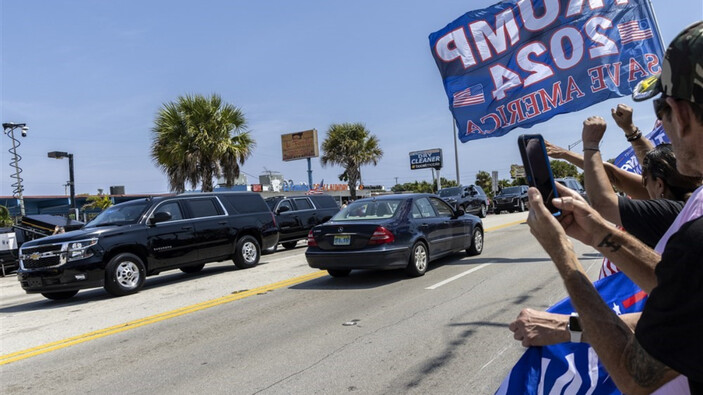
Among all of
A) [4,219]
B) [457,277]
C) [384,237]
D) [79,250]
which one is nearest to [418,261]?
[457,277]

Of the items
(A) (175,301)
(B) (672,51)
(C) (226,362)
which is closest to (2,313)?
(A) (175,301)

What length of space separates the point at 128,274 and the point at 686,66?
383 inches

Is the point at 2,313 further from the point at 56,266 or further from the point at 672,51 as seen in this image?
the point at 672,51

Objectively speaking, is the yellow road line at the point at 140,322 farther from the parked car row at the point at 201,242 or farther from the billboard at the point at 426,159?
the billboard at the point at 426,159

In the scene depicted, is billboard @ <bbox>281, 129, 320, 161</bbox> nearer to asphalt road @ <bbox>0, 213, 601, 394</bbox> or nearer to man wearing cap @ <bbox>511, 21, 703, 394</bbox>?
asphalt road @ <bbox>0, 213, 601, 394</bbox>

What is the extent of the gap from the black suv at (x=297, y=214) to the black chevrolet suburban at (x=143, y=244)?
4166 mm

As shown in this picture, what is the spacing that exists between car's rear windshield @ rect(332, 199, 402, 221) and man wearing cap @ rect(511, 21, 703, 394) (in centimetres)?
732

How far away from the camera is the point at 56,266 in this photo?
884 cm

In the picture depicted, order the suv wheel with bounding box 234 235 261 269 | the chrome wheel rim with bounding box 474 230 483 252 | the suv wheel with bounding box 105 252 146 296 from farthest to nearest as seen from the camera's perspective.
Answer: the suv wheel with bounding box 234 235 261 269, the chrome wheel rim with bounding box 474 230 483 252, the suv wheel with bounding box 105 252 146 296

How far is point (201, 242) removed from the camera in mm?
10914

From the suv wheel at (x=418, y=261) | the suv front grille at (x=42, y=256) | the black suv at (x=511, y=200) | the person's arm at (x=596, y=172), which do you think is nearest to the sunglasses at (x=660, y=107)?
the person's arm at (x=596, y=172)

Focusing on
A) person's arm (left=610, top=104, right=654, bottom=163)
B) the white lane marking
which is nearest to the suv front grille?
the white lane marking

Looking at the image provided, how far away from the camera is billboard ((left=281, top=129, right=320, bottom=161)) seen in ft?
175

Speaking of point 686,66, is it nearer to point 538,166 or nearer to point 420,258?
point 538,166
